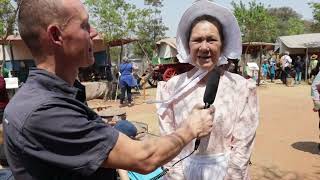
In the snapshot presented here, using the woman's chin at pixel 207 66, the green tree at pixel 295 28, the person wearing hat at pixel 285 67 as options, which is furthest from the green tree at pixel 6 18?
the green tree at pixel 295 28

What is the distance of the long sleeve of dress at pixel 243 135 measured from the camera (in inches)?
94.4

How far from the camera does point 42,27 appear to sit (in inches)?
60.2

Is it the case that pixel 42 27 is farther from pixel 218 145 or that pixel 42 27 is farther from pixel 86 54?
pixel 218 145

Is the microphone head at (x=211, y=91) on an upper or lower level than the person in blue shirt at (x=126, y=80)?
upper

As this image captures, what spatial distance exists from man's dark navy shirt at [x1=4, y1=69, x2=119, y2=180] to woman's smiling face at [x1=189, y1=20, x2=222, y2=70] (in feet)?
3.88

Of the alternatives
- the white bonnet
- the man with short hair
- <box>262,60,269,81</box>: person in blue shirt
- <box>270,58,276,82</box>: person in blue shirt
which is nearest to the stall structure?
<box>270,58,276,82</box>: person in blue shirt

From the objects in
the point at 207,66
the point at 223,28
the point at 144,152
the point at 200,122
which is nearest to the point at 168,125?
the point at 207,66

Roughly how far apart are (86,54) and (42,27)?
0.20 m

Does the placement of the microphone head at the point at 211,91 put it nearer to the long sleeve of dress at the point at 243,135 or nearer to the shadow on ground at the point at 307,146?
the long sleeve of dress at the point at 243,135

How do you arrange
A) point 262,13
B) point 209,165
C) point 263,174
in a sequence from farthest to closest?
point 262,13 → point 263,174 → point 209,165

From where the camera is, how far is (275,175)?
6086mm

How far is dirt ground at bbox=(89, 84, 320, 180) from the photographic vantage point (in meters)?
6.28

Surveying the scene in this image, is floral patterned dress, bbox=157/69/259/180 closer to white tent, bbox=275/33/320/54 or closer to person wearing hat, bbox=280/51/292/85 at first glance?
person wearing hat, bbox=280/51/292/85

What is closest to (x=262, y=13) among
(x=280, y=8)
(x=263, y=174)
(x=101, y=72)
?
(x=101, y=72)
